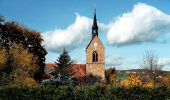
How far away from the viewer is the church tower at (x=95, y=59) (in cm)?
10419

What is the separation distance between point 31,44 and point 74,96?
39129 mm

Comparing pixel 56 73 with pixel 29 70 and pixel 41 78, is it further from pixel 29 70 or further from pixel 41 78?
pixel 29 70

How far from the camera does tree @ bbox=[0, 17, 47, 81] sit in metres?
67.2

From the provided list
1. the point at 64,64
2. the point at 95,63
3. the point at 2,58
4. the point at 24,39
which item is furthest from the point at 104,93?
the point at 95,63

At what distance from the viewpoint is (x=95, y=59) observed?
105m

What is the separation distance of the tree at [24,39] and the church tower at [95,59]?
3315 centimetres

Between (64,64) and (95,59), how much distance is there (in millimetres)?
14247

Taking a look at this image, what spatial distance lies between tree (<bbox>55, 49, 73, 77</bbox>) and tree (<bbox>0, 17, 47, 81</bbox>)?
1982 centimetres

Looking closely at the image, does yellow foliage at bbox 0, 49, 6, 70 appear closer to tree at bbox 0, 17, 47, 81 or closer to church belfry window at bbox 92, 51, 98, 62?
tree at bbox 0, 17, 47, 81

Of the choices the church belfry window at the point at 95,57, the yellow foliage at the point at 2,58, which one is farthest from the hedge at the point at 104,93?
the church belfry window at the point at 95,57

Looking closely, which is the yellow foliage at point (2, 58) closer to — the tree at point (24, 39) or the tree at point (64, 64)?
the tree at point (24, 39)

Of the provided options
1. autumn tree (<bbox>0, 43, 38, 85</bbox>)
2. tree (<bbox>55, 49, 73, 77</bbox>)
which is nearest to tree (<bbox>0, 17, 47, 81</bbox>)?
autumn tree (<bbox>0, 43, 38, 85</bbox>)

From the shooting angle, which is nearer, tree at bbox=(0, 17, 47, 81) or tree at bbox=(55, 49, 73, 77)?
tree at bbox=(0, 17, 47, 81)

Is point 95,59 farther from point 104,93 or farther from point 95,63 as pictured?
point 104,93
